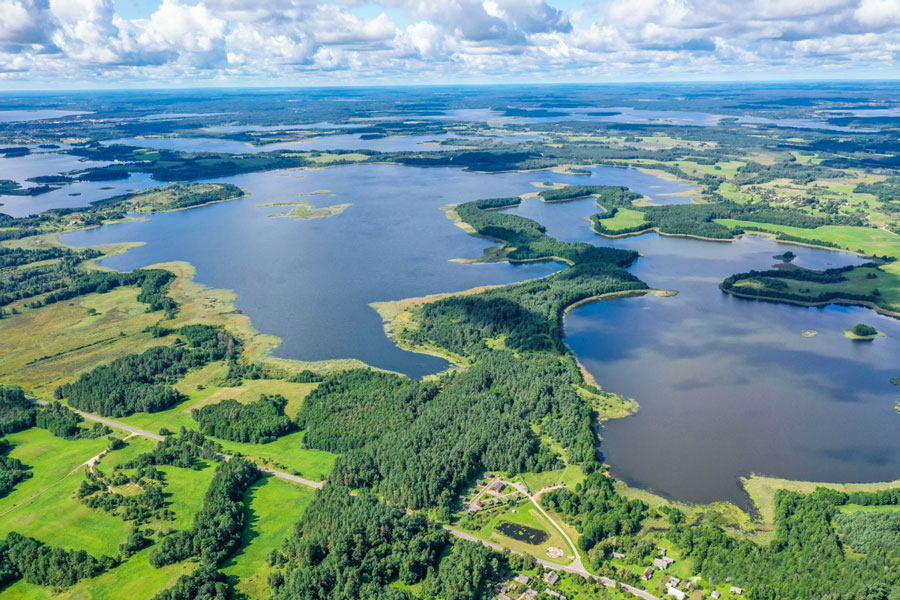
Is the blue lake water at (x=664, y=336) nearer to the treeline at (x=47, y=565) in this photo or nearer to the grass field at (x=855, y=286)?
the grass field at (x=855, y=286)

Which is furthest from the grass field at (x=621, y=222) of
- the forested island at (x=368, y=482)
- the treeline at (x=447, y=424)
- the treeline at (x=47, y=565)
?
the treeline at (x=47, y=565)

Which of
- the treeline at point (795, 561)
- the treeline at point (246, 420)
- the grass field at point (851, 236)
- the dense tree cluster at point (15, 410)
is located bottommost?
the dense tree cluster at point (15, 410)

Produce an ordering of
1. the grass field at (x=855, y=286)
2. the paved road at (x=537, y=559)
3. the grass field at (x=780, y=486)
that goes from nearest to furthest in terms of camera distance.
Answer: the paved road at (x=537, y=559) < the grass field at (x=780, y=486) < the grass field at (x=855, y=286)

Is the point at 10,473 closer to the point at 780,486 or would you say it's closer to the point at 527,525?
the point at 527,525

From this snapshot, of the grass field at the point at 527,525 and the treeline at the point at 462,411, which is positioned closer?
the grass field at the point at 527,525

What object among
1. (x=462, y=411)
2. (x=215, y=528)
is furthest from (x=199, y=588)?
(x=462, y=411)

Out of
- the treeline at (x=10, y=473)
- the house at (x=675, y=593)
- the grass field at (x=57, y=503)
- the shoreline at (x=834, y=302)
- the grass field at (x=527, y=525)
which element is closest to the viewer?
the house at (x=675, y=593)

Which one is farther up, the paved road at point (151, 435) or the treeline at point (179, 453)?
the treeline at point (179, 453)
